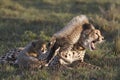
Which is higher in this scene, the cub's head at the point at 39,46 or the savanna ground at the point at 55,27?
the cub's head at the point at 39,46

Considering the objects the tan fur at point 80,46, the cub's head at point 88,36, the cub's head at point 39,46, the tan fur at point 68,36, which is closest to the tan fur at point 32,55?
the cub's head at point 39,46

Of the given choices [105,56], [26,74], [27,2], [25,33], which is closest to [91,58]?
[105,56]

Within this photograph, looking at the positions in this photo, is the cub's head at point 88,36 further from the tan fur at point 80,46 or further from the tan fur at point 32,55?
the tan fur at point 32,55

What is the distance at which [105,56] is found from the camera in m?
8.44

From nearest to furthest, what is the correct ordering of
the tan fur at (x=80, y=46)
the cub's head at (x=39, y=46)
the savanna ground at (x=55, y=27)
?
the savanna ground at (x=55, y=27)
the cub's head at (x=39, y=46)
the tan fur at (x=80, y=46)

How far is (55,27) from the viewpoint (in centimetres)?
1109

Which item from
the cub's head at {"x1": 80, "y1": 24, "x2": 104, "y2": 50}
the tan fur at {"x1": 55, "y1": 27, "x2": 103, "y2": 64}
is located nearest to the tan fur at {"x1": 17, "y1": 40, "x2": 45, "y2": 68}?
the tan fur at {"x1": 55, "y1": 27, "x2": 103, "y2": 64}

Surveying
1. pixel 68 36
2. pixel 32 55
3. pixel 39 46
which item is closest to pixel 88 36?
pixel 68 36

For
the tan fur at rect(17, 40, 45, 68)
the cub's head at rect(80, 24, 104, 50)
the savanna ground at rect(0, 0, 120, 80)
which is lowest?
the savanna ground at rect(0, 0, 120, 80)

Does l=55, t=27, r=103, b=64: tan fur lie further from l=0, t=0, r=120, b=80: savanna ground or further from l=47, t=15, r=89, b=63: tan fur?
l=0, t=0, r=120, b=80: savanna ground

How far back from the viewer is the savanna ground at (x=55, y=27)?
7.34m

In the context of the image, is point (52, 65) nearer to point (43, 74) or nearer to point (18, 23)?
point (43, 74)

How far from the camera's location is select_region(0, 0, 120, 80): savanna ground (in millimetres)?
7336

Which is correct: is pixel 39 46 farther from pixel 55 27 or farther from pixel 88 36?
pixel 55 27
